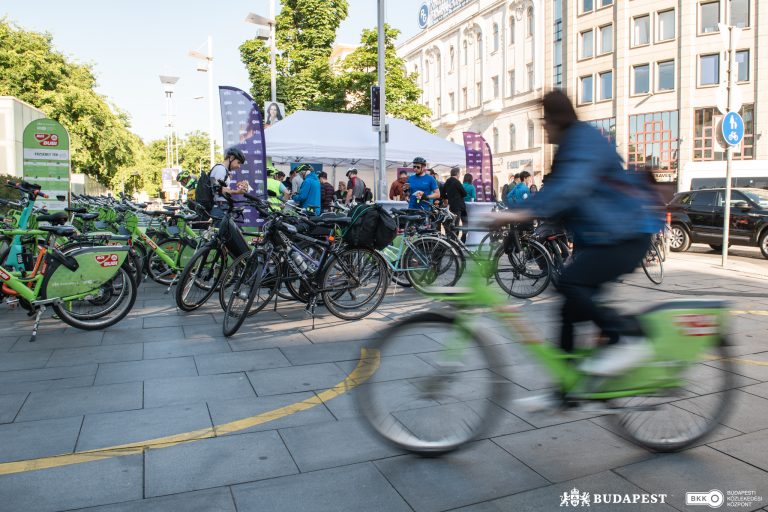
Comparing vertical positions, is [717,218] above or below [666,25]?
below

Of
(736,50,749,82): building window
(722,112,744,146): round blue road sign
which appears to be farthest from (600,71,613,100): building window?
(722,112,744,146): round blue road sign

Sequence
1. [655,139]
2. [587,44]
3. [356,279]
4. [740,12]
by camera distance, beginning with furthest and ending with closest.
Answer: [587,44] < [655,139] < [740,12] < [356,279]

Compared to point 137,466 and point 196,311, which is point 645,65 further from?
point 137,466

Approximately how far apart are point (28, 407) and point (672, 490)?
3.82 metres

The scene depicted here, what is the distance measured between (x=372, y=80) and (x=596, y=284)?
102ft

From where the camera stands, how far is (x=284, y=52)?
1437 inches

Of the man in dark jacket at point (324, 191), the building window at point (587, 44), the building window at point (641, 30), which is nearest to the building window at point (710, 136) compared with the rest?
the building window at point (641, 30)

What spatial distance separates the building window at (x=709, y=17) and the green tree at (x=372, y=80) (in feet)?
51.8

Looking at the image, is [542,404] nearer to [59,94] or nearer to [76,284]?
[76,284]

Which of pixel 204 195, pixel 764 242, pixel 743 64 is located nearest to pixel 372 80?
pixel 743 64

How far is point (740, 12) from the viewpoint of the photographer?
34.1m

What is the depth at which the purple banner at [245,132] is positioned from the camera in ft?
38.2

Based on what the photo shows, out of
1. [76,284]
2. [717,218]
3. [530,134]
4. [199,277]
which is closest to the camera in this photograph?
[76,284]

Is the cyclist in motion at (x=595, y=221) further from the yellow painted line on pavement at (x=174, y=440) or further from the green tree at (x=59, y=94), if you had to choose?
the green tree at (x=59, y=94)
